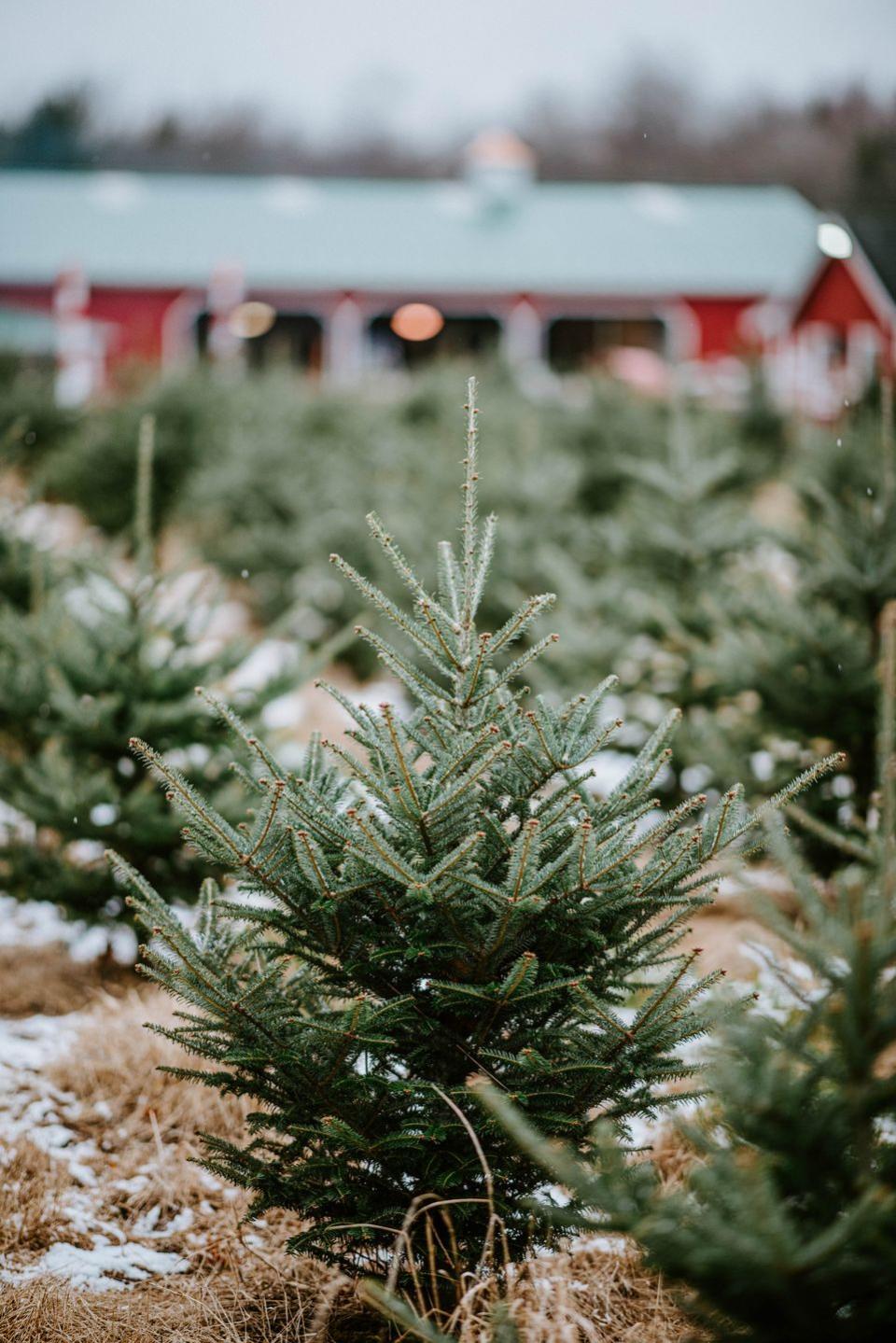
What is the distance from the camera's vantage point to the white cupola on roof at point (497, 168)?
28.1m

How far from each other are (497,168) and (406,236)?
3.41 m

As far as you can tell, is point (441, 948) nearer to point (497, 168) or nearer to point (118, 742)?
point (118, 742)

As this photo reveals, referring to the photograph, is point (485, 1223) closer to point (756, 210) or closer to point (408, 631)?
point (408, 631)

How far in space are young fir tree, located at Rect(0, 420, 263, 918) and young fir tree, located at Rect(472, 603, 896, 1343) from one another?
2.54 meters

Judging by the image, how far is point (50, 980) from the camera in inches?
161

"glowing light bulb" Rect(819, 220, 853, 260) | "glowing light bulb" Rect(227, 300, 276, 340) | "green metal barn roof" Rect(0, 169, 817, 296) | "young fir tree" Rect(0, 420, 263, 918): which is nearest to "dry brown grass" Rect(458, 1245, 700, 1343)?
"young fir tree" Rect(0, 420, 263, 918)

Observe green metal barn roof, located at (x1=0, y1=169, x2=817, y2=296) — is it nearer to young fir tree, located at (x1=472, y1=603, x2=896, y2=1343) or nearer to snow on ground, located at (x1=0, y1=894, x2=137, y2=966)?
snow on ground, located at (x1=0, y1=894, x2=137, y2=966)

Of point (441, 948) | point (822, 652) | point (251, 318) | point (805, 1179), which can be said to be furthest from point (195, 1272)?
point (251, 318)

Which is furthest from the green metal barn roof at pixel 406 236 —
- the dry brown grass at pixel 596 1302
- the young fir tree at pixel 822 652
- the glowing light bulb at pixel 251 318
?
the dry brown grass at pixel 596 1302

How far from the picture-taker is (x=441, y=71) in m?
49.3

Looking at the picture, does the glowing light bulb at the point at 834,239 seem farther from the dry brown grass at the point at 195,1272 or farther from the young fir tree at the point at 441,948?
the dry brown grass at the point at 195,1272

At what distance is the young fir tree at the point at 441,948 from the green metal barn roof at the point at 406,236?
24.6 m

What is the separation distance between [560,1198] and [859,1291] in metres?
1.32

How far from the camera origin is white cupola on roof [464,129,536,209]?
92.1 feet
